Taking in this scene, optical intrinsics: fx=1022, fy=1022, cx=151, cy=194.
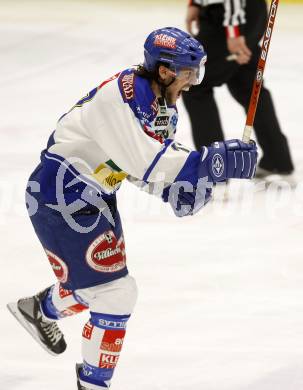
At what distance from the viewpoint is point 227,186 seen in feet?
17.2

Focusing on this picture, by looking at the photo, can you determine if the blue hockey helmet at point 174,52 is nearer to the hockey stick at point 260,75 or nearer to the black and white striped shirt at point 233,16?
the hockey stick at point 260,75

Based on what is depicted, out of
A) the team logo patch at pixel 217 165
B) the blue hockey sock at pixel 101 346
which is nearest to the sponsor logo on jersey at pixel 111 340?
the blue hockey sock at pixel 101 346

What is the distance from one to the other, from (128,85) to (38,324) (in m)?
0.93

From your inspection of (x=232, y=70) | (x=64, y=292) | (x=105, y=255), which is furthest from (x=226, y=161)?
(x=232, y=70)

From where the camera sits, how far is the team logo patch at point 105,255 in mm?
2926

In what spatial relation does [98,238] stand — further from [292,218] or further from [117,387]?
[292,218]

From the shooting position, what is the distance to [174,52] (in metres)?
2.86

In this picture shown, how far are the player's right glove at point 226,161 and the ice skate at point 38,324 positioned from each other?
0.83 metres

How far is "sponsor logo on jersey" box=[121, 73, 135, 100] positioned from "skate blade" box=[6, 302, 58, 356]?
0.93 m

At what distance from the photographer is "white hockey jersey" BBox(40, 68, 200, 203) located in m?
A: 2.77

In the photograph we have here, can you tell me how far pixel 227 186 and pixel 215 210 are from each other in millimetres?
380

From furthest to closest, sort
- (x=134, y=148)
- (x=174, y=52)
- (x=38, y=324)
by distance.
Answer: (x=38, y=324)
(x=174, y=52)
(x=134, y=148)

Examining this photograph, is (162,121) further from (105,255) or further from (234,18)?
(234,18)

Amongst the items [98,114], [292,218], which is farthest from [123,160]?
[292,218]
